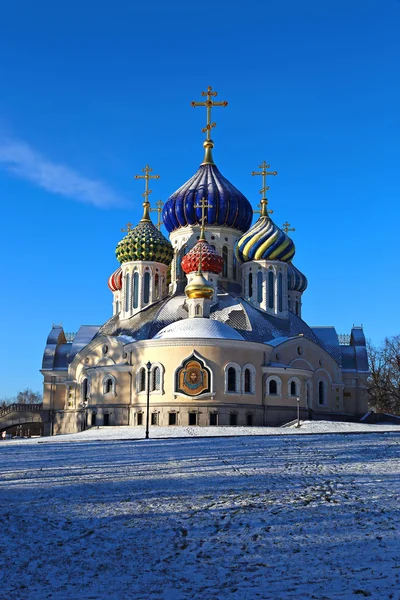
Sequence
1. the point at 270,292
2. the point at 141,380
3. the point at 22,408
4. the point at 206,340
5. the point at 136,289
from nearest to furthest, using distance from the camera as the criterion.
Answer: the point at 206,340
the point at 141,380
the point at 270,292
the point at 136,289
the point at 22,408

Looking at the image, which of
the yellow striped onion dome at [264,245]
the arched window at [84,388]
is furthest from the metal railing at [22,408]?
the yellow striped onion dome at [264,245]

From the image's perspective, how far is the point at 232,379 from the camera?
1352 inches

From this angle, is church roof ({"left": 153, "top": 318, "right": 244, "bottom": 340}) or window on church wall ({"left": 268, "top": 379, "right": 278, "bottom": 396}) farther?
window on church wall ({"left": 268, "top": 379, "right": 278, "bottom": 396})

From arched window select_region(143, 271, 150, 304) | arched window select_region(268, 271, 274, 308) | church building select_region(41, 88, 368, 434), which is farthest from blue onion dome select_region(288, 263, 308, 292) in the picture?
arched window select_region(143, 271, 150, 304)

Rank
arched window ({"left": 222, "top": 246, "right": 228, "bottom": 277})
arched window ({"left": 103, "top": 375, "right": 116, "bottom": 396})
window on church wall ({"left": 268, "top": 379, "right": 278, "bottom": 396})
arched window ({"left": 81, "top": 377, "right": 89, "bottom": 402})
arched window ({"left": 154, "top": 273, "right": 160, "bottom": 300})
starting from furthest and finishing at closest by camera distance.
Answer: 1. arched window ({"left": 222, "top": 246, "right": 228, "bottom": 277})
2. arched window ({"left": 154, "top": 273, "right": 160, "bottom": 300})
3. arched window ({"left": 81, "top": 377, "right": 89, "bottom": 402})
4. arched window ({"left": 103, "top": 375, "right": 116, "bottom": 396})
5. window on church wall ({"left": 268, "top": 379, "right": 278, "bottom": 396})

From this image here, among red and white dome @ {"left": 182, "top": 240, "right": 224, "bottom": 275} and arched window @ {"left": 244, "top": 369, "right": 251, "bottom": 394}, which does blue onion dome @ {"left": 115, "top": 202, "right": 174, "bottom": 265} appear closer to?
red and white dome @ {"left": 182, "top": 240, "right": 224, "bottom": 275}

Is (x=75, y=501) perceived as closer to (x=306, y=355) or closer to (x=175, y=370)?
(x=175, y=370)

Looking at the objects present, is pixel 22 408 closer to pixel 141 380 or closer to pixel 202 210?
pixel 141 380

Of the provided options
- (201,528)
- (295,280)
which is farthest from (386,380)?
(201,528)

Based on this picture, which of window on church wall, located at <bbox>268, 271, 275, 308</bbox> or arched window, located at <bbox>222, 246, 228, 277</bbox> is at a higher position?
arched window, located at <bbox>222, 246, 228, 277</bbox>

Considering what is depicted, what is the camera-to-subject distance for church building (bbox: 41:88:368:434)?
33750mm

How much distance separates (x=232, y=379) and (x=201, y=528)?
25.7m

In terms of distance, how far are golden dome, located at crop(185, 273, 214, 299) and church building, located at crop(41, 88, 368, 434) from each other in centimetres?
5

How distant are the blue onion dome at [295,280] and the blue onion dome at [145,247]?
911cm
